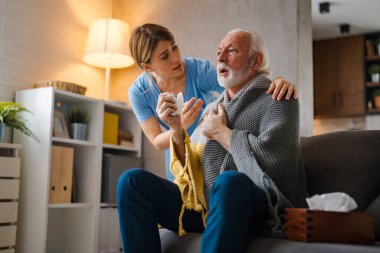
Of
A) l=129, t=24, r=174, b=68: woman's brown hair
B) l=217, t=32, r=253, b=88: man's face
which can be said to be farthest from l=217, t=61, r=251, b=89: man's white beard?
l=129, t=24, r=174, b=68: woman's brown hair

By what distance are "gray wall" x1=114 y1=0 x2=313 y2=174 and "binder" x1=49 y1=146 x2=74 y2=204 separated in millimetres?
772

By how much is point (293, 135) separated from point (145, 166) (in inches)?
94.5

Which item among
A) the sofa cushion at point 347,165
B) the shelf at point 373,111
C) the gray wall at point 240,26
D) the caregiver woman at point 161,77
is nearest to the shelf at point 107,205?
the gray wall at point 240,26

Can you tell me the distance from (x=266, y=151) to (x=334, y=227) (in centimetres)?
33

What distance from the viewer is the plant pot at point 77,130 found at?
11.2 feet

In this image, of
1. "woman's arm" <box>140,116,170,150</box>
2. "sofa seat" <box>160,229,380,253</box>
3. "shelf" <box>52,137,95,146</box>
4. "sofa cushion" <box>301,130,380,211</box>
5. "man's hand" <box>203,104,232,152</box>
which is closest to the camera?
"sofa seat" <box>160,229,380,253</box>

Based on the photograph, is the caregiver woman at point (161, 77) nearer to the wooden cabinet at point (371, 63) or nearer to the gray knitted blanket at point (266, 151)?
the gray knitted blanket at point (266, 151)

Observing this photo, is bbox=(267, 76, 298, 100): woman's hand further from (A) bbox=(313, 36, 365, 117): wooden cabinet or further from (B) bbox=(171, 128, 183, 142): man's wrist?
(A) bbox=(313, 36, 365, 117): wooden cabinet

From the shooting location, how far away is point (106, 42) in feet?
12.2

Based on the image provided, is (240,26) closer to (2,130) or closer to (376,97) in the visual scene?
(2,130)

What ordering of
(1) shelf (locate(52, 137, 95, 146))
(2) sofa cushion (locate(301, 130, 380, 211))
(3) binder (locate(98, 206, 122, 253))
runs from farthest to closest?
(3) binder (locate(98, 206, 122, 253)), (1) shelf (locate(52, 137, 95, 146)), (2) sofa cushion (locate(301, 130, 380, 211))

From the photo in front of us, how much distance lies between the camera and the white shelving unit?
3086 millimetres

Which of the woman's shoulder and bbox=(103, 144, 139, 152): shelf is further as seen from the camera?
bbox=(103, 144, 139, 152): shelf

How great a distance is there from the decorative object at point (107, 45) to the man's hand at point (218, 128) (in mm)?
2087
